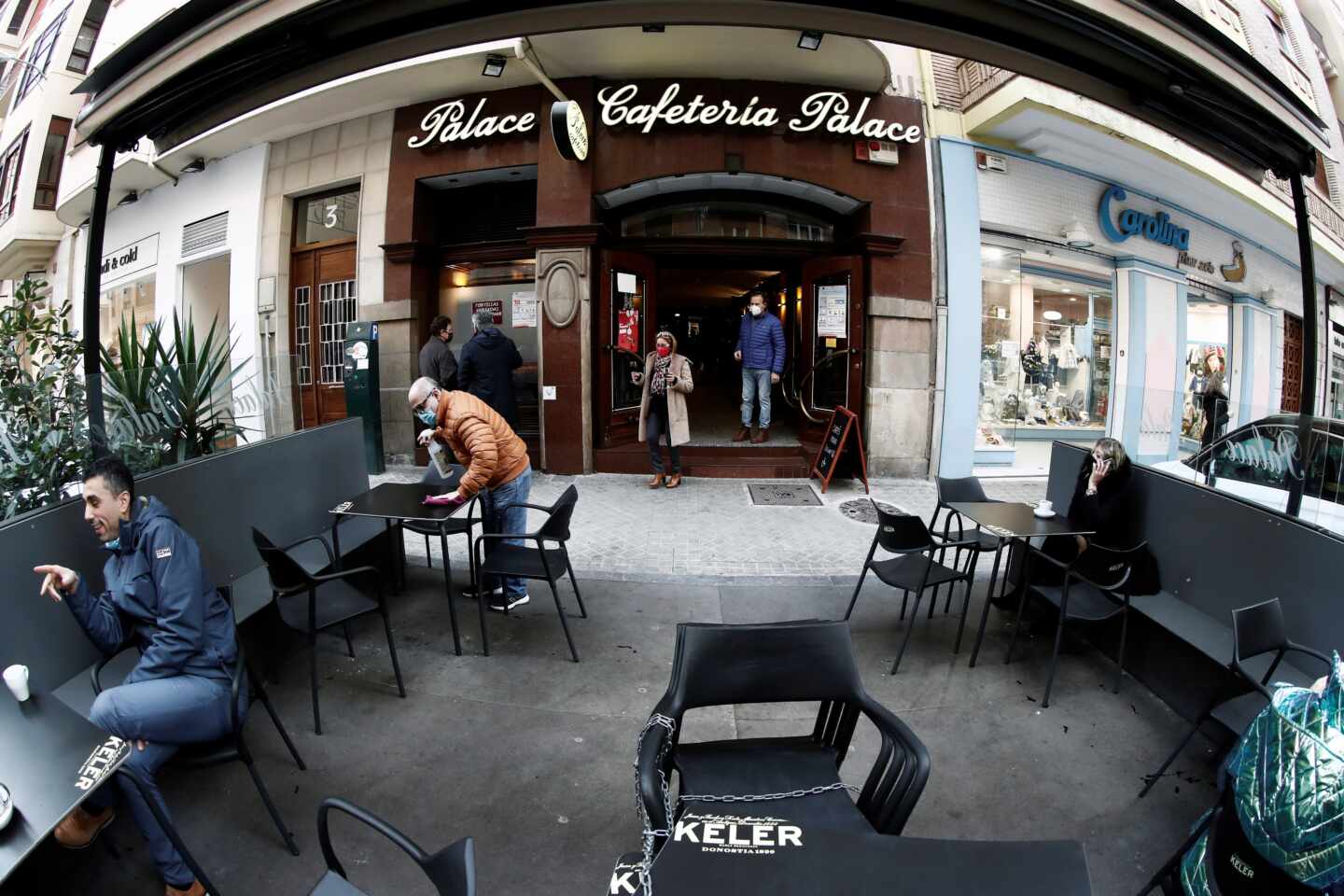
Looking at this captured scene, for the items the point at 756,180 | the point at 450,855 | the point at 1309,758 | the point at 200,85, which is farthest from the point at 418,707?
the point at 756,180

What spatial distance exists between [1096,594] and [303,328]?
38.2 ft

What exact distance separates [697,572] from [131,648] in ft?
12.7

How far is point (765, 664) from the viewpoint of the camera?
2.28 meters

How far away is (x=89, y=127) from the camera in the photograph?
117 inches

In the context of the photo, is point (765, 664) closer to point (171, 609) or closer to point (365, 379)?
point (171, 609)

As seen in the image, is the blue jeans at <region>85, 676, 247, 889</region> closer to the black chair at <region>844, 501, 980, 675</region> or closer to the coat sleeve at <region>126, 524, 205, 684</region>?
the coat sleeve at <region>126, 524, 205, 684</region>

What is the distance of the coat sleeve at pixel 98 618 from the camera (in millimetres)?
2438

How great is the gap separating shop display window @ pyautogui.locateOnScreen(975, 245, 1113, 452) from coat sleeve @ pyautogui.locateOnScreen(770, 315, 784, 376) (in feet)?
10.9

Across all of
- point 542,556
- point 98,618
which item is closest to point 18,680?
point 98,618

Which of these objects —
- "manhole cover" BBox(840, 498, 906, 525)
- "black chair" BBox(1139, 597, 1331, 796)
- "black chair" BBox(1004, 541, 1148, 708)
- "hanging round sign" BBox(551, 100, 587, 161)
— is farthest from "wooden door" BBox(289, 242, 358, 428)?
"black chair" BBox(1139, 597, 1331, 796)

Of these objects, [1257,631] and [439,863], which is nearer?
[439,863]

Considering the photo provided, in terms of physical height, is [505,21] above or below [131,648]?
above

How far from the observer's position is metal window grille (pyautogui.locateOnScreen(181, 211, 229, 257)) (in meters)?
10.6

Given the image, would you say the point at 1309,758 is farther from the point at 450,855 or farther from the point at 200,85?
the point at 200,85
